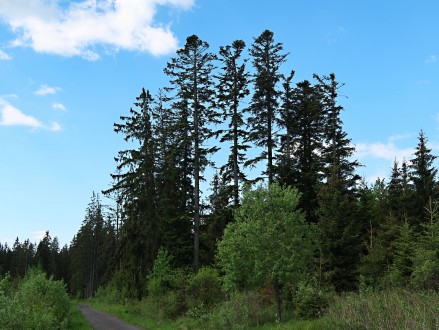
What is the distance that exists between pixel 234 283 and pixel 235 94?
1834 centimetres

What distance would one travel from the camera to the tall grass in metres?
10.4

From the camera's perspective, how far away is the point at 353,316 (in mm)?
12664

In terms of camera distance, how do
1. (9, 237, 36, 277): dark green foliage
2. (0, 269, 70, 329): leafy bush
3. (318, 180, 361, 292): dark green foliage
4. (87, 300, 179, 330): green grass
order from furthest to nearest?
1. (9, 237, 36, 277): dark green foliage
2. (318, 180, 361, 292): dark green foliage
3. (87, 300, 179, 330): green grass
4. (0, 269, 70, 329): leafy bush

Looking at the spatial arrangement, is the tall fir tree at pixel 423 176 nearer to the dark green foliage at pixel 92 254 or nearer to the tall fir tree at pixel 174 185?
the tall fir tree at pixel 174 185

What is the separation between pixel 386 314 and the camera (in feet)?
38.4

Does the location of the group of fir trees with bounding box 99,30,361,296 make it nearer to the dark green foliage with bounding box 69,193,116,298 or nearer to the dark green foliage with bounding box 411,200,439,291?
the dark green foliage with bounding box 411,200,439,291

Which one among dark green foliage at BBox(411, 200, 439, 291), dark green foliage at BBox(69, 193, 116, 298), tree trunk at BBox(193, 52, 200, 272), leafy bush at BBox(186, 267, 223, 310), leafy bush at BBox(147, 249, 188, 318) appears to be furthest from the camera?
dark green foliage at BBox(69, 193, 116, 298)

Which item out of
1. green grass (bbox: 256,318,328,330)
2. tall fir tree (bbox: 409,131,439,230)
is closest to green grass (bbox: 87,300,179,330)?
green grass (bbox: 256,318,328,330)

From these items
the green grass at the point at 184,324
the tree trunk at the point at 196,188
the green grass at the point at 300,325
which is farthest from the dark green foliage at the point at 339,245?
the tree trunk at the point at 196,188

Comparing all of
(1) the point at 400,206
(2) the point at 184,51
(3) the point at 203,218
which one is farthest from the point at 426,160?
(2) the point at 184,51

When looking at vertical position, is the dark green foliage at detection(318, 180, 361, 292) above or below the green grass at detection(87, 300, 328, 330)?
above

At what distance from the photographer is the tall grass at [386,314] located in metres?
10.4

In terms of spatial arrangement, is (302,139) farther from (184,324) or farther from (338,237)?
(184,324)

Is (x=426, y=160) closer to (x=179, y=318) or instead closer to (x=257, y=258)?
(x=257, y=258)
